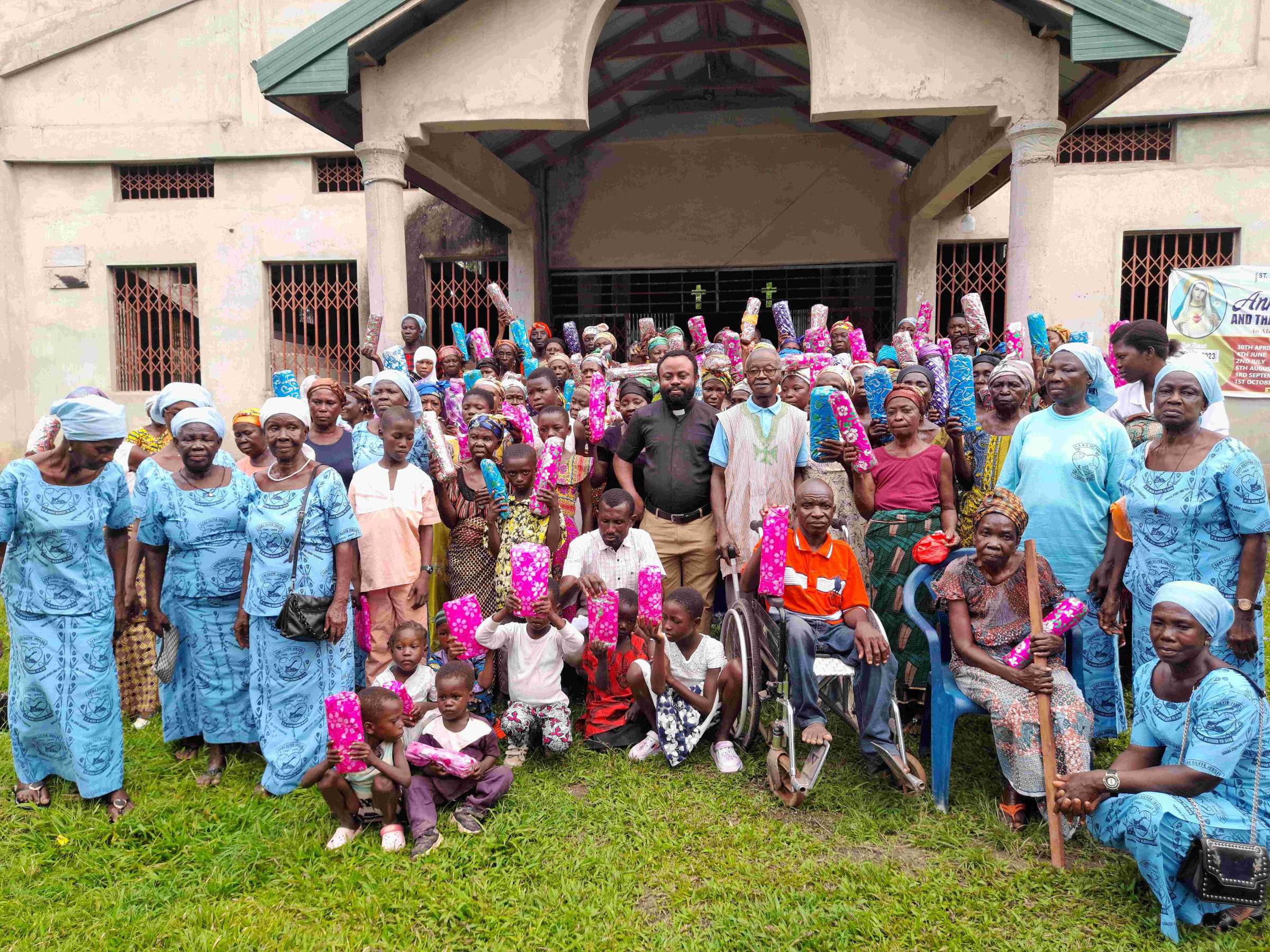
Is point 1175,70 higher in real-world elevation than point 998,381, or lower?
higher

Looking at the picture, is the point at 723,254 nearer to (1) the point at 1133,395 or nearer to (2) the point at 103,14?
(1) the point at 1133,395

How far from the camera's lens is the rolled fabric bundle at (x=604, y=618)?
4.18m

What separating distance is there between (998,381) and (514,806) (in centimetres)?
321

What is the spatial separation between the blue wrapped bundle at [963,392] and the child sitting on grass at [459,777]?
9.18ft

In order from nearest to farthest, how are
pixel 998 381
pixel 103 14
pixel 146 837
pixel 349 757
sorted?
pixel 349 757 < pixel 146 837 < pixel 998 381 < pixel 103 14

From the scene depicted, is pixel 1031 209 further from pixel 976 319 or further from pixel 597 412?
pixel 597 412

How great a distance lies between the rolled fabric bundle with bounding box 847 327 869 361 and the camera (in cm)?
671

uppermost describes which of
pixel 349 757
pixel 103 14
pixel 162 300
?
pixel 103 14

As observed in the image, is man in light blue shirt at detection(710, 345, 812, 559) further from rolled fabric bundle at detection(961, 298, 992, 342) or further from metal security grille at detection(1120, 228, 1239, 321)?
metal security grille at detection(1120, 228, 1239, 321)

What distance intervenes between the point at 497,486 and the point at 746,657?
1.56 m

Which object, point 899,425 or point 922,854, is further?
point 899,425

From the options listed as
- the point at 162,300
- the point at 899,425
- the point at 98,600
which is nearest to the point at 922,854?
the point at 899,425

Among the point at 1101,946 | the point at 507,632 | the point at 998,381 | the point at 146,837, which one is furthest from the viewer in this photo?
the point at 998,381

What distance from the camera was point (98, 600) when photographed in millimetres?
3781
